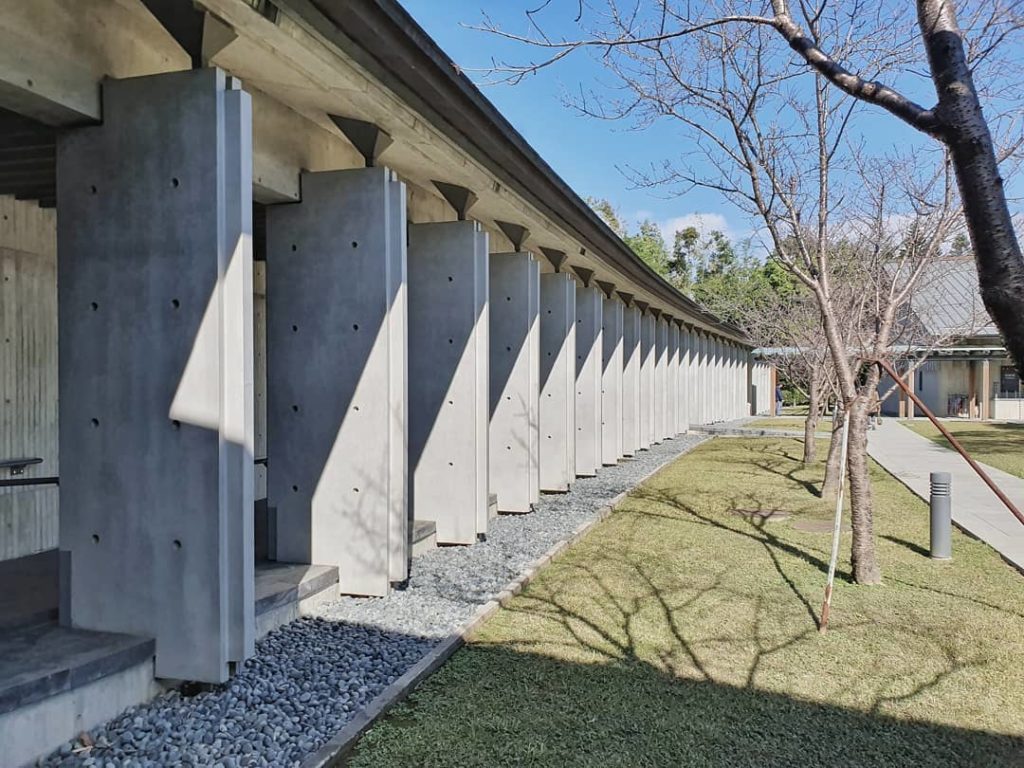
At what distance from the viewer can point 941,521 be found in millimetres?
8297

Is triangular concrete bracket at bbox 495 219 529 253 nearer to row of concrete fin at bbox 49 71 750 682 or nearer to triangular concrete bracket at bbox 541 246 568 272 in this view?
row of concrete fin at bbox 49 71 750 682

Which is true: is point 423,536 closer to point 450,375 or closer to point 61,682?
point 450,375

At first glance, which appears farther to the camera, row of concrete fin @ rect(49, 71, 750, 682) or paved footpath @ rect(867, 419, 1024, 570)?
paved footpath @ rect(867, 419, 1024, 570)

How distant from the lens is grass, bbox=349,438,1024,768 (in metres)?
4.07

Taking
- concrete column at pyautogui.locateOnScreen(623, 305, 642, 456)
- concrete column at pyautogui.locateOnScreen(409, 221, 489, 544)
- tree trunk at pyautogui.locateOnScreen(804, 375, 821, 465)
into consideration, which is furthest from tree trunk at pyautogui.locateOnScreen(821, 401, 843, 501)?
concrete column at pyautogui.locateOnScreen(409, 221, 489, 544)

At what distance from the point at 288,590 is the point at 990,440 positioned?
23.5m

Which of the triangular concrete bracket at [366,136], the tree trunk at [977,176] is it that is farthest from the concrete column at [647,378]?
the tree trunk at [977,176]

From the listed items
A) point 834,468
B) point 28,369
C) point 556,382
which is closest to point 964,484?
point 834,468

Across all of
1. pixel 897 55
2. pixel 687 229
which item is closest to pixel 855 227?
pixel 897 55

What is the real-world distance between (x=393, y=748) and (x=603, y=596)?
3.18 meters

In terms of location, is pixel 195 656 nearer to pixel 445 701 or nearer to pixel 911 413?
pixel 445 701

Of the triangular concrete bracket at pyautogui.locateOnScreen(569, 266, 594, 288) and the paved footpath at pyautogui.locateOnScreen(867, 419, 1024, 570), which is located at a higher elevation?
the triangular concrete bracket at pyautogui.locateOnScreen(569, 266, 594, 288)

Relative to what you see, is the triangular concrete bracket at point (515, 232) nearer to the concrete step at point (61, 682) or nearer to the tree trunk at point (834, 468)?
the tree trunk at point (834, 468)

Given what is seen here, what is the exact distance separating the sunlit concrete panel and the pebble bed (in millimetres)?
14223
